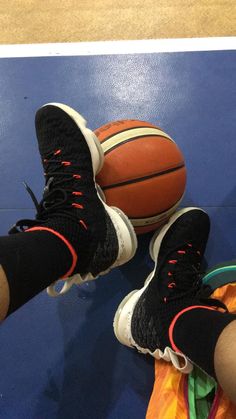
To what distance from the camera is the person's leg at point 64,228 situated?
767 millimetres

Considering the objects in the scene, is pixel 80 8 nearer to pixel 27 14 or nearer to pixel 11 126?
pixel 27 14

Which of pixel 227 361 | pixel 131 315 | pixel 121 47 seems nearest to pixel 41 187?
pixel 131 315

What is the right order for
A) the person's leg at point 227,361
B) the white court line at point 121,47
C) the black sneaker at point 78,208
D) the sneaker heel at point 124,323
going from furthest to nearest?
the white court line at point 121,47, the sneaker heel at point 124,323, the black sneaker at point 78,208, the person's leg at point 227,361

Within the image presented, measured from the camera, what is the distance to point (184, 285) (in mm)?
1003

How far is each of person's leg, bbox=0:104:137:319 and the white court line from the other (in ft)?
1.74

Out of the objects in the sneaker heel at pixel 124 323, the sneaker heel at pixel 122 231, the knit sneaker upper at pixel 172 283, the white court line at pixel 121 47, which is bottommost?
the sneaker heel at pixel 124 323

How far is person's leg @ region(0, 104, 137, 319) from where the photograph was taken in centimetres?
77

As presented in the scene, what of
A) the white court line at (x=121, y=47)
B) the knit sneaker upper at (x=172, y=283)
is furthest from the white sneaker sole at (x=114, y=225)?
the white court line at (x=121, y=47)

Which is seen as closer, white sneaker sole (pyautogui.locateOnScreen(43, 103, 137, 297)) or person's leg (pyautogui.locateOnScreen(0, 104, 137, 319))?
person's leg (pyautogui.locateOnScreen(0, 104, 137, 319))

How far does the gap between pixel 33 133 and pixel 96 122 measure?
0.67 ft

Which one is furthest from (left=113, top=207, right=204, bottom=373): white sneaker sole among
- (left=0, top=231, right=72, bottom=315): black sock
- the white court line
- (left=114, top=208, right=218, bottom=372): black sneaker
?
the white court line

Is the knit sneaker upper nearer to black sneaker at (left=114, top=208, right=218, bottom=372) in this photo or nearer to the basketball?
black sneaker at (left=114, top=208, right=218, bottom=372)

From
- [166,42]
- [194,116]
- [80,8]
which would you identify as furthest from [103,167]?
[80,8]

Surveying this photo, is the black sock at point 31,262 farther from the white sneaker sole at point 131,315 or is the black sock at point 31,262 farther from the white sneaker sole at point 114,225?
the white sneaker sole at point 131,315
